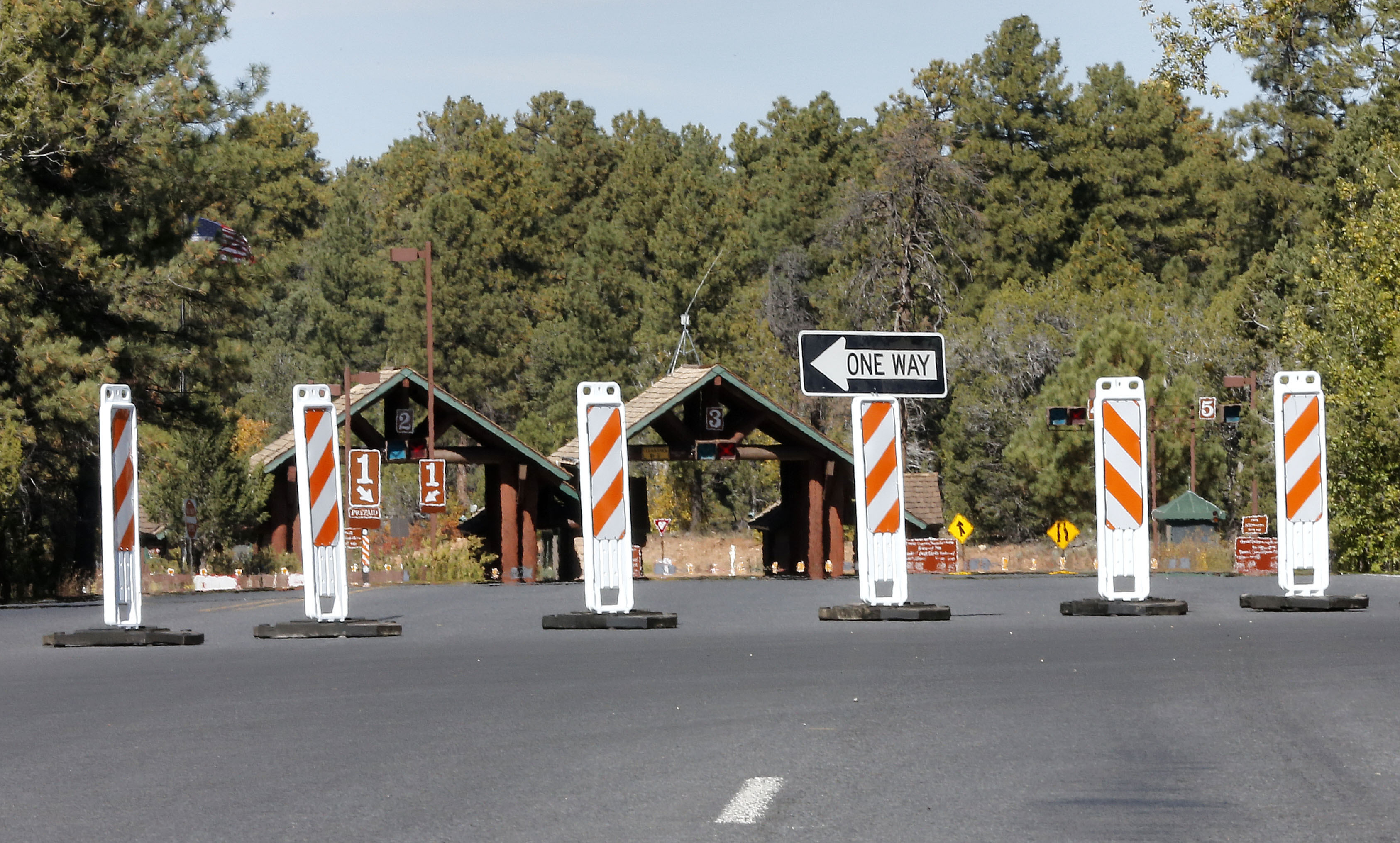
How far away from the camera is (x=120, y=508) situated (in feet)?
52.6

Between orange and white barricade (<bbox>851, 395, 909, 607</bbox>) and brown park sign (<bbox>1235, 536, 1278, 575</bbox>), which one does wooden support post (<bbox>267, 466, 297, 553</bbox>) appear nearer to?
brown park sign (<bbox>1235, 536, 1278, 575</bbox>)

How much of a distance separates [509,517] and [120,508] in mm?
31469

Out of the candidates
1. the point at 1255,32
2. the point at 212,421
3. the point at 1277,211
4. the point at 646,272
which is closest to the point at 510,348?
the point at 646,272

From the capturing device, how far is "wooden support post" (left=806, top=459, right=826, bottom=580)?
4775 cm

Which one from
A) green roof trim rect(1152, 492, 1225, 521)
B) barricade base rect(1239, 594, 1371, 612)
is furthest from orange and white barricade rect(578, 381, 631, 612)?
green roof trim rect(1152, 492, 1225, 521)

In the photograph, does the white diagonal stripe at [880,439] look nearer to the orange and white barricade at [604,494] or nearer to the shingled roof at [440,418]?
the orange and white barricade at [604,494]

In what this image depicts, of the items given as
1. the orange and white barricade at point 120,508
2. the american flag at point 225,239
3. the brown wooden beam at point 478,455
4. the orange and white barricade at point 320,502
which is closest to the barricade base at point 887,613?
the orange and white barricade at point 320,502

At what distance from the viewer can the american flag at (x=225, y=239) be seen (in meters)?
44.0

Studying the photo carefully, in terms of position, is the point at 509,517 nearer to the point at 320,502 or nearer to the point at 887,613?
the point at 320,502

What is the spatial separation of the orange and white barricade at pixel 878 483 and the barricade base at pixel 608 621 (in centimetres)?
185

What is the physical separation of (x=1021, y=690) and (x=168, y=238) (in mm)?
34195

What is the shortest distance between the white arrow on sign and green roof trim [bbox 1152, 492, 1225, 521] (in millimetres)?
42876

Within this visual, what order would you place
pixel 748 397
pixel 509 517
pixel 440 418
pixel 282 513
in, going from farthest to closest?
pixel 282 513
pixel 509 517
pixel 440 418
pixel 748 397

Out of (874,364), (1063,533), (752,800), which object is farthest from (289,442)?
Answer: (752,800)
